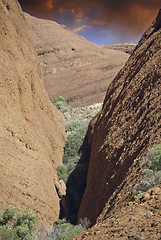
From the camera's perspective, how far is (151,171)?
512 cm

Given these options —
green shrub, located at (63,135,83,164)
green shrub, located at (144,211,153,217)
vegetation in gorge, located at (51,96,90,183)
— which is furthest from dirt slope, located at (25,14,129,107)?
green shrub, located at (144,211,153,217)

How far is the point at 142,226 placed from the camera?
3.27 meters

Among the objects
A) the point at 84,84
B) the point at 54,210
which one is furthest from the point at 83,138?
the point at 84,84

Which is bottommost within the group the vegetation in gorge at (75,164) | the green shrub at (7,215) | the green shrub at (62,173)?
the vegetation in gorge at (75,164)

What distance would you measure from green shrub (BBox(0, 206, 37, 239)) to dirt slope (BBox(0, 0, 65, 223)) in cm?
43

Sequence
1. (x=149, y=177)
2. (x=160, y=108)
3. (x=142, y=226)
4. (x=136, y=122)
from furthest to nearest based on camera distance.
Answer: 1. (x=136, y=122)
2. (x=160, y=108)
3. (x=149, y=177)
4. (x=142, y=226)

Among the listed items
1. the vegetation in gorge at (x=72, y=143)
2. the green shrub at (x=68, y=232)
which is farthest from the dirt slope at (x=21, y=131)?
the green shrub at (x=68, y=232)

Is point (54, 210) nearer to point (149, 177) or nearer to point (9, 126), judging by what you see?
point (9, 126)

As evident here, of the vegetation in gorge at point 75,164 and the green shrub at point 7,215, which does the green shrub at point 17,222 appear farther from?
the vegetation in gorge at point 75,164

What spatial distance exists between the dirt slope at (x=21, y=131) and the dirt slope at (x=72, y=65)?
621 inches

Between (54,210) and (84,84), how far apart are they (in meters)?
26.4

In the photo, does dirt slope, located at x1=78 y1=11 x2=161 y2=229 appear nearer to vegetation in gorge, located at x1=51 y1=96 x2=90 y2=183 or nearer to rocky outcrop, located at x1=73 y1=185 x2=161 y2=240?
rocky outcrop, located at x1=73 y1=185 x2=161 y2=240

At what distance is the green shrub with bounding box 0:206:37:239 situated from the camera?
710 centimetres

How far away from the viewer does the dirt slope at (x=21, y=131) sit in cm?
831
